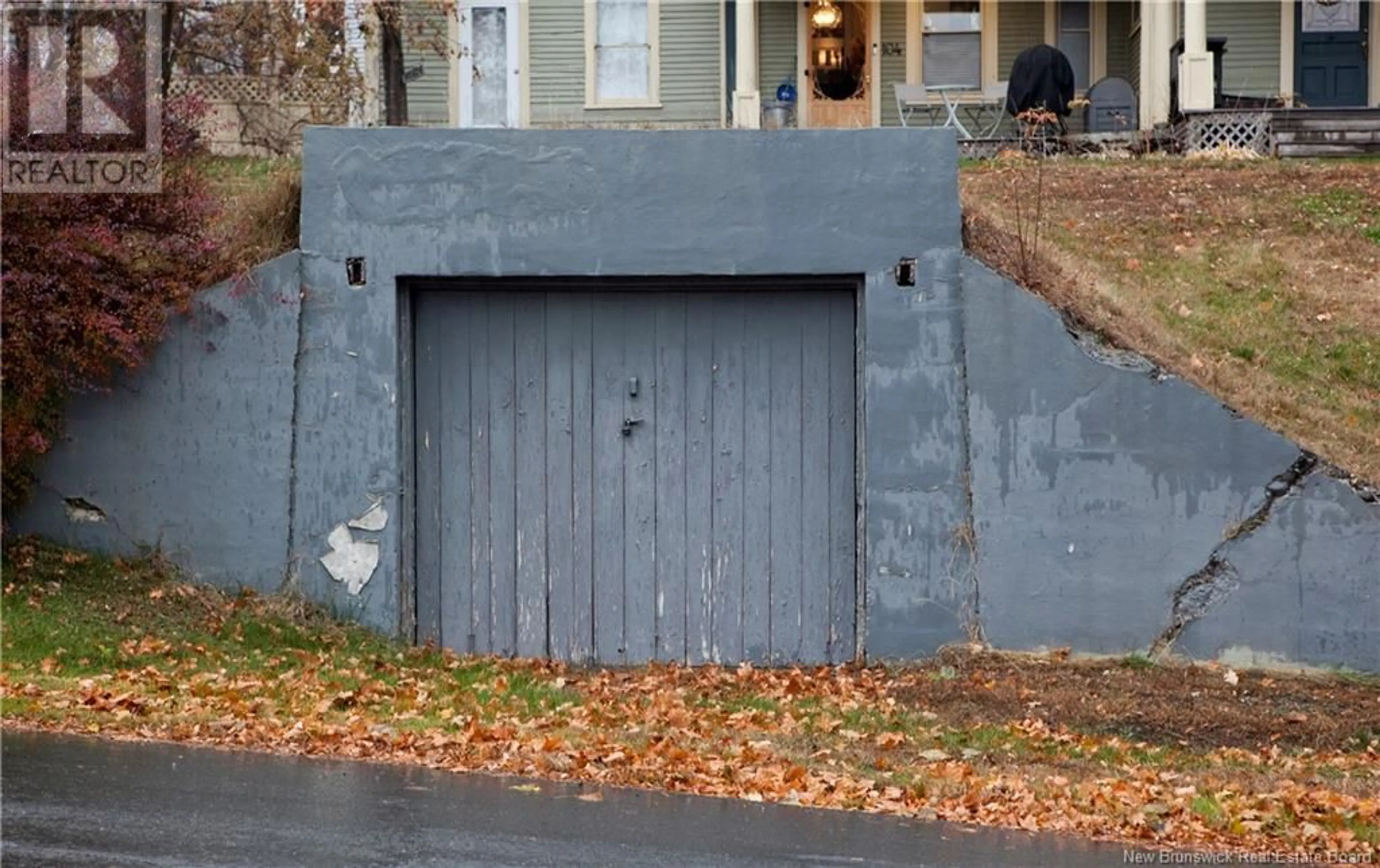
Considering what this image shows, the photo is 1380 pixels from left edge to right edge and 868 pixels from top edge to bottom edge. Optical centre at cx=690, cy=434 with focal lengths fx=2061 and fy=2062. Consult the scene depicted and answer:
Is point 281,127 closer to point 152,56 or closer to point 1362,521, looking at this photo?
point 152,56

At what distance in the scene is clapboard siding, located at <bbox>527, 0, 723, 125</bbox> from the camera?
95.2 feet

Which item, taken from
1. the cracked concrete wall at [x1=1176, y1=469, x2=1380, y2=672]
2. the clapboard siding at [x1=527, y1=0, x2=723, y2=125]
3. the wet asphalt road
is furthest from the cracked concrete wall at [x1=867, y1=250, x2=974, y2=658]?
the clapboard siding at [x1=527, y1=0, x2=723, y2=125]

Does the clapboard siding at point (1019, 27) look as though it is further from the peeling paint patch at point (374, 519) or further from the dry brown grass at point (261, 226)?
the peeling paint patch at point (374, 519)

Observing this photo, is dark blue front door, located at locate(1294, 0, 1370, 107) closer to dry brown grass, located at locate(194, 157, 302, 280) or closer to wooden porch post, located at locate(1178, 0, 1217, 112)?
wooden porch post, located at locate(1178, 0, 1217, 112)

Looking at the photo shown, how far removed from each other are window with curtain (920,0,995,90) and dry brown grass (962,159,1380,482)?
18.2 feet

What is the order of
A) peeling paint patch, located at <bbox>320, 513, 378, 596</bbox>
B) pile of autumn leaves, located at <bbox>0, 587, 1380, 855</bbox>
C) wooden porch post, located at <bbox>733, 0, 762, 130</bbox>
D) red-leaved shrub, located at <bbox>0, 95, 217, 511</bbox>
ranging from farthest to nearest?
wooden porch post, located at <bbox>733, 0, 762, 130</bbox>
peeling paint patch, located at <bbox>320, 513, 378, 596</bbox>
red-leaved shrub, located at <bbox>0, 95, 217, 511</bbox>
pile of autumn leaves, located at <bbox>0, 587, 1380, 855</bbox>

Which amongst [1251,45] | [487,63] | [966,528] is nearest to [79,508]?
[966,528]

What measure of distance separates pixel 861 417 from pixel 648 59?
641 inches

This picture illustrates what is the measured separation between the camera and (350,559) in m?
13.7

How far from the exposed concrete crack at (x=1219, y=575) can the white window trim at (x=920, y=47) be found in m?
16.5

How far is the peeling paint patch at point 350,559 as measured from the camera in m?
13.7

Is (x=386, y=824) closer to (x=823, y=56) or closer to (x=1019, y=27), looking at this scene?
(x=823, y=56)

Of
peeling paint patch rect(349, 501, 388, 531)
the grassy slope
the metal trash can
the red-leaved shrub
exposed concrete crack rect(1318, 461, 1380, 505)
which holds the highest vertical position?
the metal trash can

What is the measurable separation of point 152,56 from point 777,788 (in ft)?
36.2
